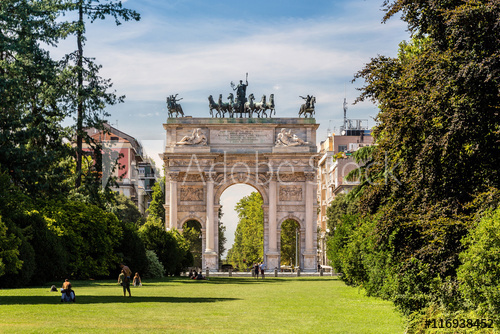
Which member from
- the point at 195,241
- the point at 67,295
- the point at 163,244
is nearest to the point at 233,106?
the point at 163,244

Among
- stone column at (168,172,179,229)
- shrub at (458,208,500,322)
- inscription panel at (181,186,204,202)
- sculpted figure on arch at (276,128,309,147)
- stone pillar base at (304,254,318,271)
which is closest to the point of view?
shrub at (458,208,500,322)

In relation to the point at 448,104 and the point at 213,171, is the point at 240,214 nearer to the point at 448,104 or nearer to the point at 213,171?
the point at 213,171

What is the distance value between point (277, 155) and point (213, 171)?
652 cm

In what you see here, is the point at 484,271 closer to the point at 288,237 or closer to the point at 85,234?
the point at 85,234

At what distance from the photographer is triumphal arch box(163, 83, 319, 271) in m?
75.6

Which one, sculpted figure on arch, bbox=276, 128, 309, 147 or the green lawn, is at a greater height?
sculpted figure on arch, bbox=276, 128, 309, 147

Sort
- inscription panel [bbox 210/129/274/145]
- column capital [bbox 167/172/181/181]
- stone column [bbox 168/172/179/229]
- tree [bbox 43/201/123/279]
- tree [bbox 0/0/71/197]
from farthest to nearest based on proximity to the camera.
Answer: stone column [bbox 168/172/179/229] → column capital [bbox 167/172/181/181] → inscription panel [bbox 210/129/274/145] → tree [bbox 43/201/123/279] → tree [bbox 0/0/71/197]

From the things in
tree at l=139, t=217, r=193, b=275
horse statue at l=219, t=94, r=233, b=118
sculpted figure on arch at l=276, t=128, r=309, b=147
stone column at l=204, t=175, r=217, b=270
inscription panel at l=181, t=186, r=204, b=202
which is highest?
horse statue at l=219, t=94, r=233, b=118

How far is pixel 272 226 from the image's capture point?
76062 mm

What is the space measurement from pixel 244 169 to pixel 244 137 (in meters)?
3.16

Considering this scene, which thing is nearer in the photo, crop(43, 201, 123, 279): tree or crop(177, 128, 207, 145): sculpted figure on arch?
crop(43, 201, 123, 279): tree

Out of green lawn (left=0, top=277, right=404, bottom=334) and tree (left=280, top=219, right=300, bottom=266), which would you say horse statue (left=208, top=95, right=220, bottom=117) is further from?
green lawn (left=0, top=277, right=404, bottom=334)

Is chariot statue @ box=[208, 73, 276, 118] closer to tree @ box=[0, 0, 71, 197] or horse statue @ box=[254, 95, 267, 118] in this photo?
horse statue @ box=[254, 95, 267, 118]

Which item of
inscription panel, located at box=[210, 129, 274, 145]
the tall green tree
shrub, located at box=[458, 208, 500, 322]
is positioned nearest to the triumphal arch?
inscription panel, located at box=[210, 129, 274, 145]
